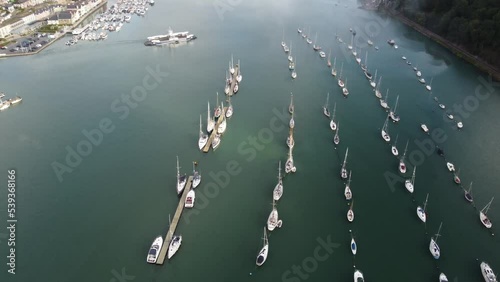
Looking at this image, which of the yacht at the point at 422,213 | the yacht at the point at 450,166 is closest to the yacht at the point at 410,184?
the yacht at the point at 422,213

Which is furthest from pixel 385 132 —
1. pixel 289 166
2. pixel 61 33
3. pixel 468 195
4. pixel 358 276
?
pixel 61 33

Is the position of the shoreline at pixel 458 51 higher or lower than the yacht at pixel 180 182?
higher

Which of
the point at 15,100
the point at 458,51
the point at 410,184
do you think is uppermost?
the point at 458,51

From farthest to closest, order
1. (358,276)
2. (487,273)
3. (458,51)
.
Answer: (458,51), (487,273), (358,276)

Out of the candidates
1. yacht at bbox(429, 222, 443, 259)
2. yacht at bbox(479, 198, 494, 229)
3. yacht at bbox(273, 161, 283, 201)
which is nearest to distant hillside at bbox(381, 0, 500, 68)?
yacht at bbox(479, 198, 494, 229)

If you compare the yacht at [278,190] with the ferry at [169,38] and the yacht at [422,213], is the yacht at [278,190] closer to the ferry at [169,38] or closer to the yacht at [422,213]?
the yacht at [422,213]

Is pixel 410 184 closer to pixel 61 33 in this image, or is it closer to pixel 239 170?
pixel 239 170

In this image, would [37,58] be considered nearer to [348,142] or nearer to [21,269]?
[21,269]

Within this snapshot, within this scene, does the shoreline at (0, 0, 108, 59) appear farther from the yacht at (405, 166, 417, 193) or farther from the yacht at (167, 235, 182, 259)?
the yacht at (405, 166, 417, 193)
